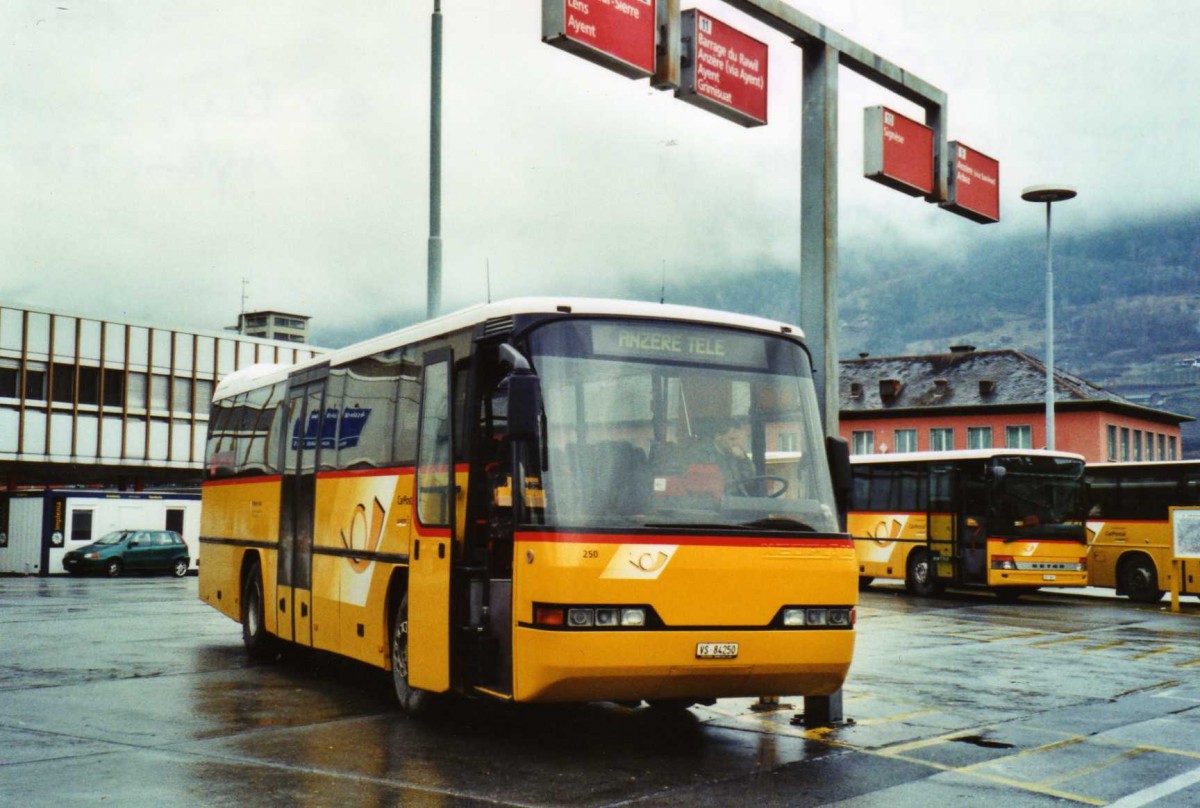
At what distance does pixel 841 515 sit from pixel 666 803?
2.79 m

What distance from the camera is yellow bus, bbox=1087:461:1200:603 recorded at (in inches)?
1172

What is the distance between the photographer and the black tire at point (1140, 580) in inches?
1190

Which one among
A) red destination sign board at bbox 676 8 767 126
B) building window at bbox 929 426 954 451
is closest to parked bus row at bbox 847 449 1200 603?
red destination sign board at bbox 676 8 767 126

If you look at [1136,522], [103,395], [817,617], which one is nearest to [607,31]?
[817,617]

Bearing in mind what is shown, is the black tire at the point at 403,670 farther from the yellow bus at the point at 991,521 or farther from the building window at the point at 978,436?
the building window at the point at 978,436

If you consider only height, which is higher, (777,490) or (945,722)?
(777,490)

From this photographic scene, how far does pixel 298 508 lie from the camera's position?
13.8m

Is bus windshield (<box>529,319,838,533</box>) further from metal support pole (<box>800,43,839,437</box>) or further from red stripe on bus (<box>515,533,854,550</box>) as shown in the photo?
metal support pole (<box>800,43,839,437</box>)

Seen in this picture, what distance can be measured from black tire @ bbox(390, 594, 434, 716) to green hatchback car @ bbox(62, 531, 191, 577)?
3323cm

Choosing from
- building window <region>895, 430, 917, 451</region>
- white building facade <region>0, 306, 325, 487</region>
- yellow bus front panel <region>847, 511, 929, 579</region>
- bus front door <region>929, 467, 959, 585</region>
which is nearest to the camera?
bus front door <region>929, 467, 959, 585</region>

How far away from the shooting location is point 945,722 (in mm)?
11133

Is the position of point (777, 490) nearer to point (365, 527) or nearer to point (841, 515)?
point (841, 515)

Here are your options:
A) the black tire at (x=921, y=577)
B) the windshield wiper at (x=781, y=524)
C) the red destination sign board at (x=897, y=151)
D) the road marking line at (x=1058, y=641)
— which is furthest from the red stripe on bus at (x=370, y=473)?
the black tire at (x=921, y=577)

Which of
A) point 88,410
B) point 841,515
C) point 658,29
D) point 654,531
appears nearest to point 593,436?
point 654,531
